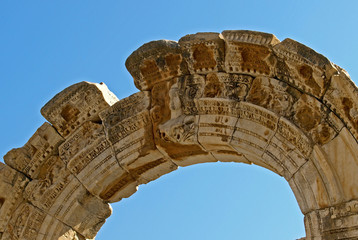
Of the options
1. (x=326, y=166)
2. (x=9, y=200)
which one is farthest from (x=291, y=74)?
(x=9, y=200)

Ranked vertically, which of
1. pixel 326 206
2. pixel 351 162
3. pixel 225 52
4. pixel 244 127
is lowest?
pixel 326 206

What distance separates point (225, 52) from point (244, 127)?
0.97 metres

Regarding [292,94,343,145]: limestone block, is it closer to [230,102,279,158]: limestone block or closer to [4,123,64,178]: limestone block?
[230,102,279,158]: limestone block

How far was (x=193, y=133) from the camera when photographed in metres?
8.08

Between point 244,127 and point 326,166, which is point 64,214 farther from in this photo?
point 326,166

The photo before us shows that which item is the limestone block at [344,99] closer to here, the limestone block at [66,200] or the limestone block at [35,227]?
the limestone block at [66,200]

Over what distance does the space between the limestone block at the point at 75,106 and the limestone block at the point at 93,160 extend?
117 mm

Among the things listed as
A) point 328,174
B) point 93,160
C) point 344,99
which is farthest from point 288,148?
point 93,160

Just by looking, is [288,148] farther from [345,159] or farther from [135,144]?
[135,144]

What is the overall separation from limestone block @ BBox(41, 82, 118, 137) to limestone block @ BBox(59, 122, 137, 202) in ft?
0.38

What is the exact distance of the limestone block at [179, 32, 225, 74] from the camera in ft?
26.2

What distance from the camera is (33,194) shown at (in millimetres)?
8938

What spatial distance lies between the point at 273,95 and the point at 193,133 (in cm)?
113

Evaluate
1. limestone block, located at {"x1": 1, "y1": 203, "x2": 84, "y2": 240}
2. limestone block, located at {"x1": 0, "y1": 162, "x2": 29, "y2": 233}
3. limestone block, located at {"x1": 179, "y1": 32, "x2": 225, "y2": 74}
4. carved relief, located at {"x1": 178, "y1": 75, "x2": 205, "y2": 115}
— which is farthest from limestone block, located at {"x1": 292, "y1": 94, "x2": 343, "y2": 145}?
limestone block, located at {"x1": 0, "y1": 162, "x2": 29, "y2": 233}
